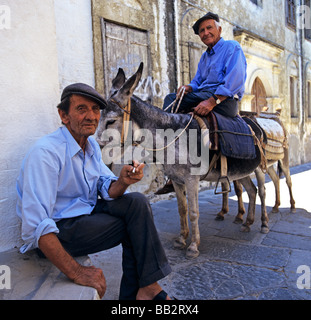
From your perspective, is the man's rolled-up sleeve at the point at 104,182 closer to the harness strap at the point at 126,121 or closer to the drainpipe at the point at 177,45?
the harness strap at the point at 126,121

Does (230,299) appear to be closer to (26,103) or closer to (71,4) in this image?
(26,103)

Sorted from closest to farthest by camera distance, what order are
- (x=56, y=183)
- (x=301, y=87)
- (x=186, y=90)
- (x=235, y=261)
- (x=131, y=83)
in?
(x=56, y=183), (x=131, y=83), (x=235, y=261), (x=186, y=90), (x=301, y=87)

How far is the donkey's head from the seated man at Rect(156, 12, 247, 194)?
2.84ft

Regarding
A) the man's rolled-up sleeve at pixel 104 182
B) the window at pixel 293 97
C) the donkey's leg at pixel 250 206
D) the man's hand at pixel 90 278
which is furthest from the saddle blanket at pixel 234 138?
the window at pixel 293 97

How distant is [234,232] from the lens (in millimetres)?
3658

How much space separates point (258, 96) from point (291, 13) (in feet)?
14.8

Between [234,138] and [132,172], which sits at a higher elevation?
[234,138]

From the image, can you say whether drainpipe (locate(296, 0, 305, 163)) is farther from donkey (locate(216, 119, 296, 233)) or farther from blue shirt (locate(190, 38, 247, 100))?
blue shirt (locate(190, 38, 247, 100))

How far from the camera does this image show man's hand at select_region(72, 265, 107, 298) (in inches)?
60.9

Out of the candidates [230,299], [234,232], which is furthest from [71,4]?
[230,299]

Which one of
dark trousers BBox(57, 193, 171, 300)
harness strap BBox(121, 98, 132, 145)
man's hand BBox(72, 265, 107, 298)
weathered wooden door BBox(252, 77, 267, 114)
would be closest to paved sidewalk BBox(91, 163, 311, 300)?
dark trousers BBox(57, 193, 171, 300)

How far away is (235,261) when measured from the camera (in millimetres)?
2775

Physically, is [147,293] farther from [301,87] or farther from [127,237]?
[301,87]

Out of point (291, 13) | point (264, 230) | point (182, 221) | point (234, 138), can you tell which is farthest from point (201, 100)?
point (291, 13)
